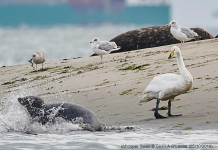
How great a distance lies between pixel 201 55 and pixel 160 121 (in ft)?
23.2

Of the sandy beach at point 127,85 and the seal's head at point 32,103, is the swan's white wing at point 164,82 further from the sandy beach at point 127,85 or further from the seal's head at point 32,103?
the seal's head at point 32,103

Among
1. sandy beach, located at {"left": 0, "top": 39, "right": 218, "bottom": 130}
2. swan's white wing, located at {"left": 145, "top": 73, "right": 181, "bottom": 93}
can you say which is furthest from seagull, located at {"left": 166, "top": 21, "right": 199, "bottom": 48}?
swan's white wing, located at {"left": 145, "top": 73, "right": 181, "bottom": 93}

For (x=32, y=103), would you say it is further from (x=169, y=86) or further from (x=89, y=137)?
(x=169, y=86)

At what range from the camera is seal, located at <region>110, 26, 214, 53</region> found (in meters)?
24.3

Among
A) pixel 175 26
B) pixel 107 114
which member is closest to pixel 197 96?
pixel 107 114

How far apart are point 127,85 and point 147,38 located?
44.7ft

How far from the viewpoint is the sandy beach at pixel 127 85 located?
26.2 ft

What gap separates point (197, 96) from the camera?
9.00 meters

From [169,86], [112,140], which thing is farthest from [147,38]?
[112,140]

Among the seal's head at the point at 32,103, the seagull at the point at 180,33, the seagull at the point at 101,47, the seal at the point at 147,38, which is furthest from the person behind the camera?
the seal at the point at 147,38

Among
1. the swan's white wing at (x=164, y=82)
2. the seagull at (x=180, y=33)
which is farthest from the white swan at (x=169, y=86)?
the seagull at (x=180, y=33)

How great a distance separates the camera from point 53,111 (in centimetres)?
730

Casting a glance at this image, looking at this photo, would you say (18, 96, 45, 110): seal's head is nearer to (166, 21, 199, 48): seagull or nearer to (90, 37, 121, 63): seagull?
(90, 37, 121, 63): seagull

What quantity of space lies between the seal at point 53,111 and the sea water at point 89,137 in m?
0.13
